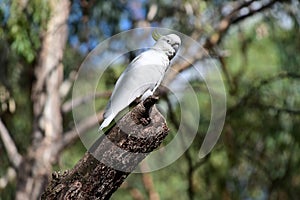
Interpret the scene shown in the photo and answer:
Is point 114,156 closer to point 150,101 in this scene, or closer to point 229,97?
point 150,101

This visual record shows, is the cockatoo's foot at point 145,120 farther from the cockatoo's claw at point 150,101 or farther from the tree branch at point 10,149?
the tree branch at point 10,149

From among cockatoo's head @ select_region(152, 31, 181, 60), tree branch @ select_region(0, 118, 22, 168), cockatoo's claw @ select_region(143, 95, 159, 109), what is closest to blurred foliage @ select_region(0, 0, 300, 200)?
tree branch @ select_region(0, 118, 22, 168)

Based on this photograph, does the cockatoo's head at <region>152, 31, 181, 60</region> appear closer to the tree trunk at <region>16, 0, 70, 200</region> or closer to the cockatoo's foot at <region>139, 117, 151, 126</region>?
the cockatoo's foot at <region>139, 117, 151, 126</region>

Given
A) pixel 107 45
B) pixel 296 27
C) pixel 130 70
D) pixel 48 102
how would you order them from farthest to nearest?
pixel 296 27
pixel 48 102
pixel 107 45
pixel 130 70

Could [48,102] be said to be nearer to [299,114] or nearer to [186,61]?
[186,61]

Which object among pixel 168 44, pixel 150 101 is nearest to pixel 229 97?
pixel 168 44

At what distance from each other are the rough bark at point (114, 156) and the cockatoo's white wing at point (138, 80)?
0.04 meters

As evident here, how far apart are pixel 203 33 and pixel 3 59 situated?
1.45 meters

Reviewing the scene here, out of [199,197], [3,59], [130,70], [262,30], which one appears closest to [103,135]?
[130,70]

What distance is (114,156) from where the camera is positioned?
6.42ft

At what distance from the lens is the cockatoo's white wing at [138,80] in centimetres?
189

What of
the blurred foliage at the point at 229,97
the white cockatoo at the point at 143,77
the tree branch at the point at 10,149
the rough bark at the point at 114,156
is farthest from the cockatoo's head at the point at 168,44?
the tree branch at the point at 10,149

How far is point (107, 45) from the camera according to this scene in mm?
4344

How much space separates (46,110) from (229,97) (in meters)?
1.64
